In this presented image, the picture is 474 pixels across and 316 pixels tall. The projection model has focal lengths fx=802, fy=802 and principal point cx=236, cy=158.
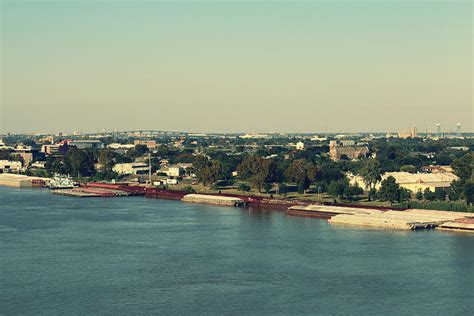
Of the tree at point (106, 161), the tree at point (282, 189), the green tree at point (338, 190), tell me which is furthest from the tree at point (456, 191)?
the tree at point (106, 161)

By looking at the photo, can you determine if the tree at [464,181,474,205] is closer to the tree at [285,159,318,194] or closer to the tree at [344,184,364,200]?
the tree at [344,184,364,200]

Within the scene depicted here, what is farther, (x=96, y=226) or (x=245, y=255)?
(x=96, y=226)

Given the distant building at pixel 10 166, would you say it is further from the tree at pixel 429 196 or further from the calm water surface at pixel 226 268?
the tree at pixel 429 196

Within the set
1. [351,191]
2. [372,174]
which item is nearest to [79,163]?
[372,174]

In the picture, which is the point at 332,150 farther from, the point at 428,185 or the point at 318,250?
the point at 318,250

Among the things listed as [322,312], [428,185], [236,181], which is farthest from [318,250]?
[236,181]

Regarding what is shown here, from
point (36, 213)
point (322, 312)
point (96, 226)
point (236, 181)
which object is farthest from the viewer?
point (236, 181)

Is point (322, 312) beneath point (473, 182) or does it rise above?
beneath
